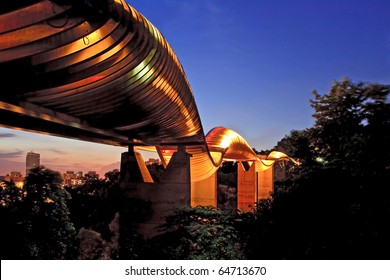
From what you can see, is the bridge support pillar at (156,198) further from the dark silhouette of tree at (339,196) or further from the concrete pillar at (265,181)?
the concrete pillar at (265,181)

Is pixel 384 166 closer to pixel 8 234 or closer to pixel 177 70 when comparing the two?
pixel 177 70

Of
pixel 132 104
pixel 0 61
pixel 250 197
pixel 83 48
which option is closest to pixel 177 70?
pixel 132 104

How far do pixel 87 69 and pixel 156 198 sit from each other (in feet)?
27.1

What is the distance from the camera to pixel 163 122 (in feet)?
31.8

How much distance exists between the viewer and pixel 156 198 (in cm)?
1280

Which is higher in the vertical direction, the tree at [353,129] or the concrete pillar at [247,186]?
the tree at [353,129]

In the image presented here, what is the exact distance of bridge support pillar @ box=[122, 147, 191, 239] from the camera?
12547 mm

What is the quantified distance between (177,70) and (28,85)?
2665 millimetres

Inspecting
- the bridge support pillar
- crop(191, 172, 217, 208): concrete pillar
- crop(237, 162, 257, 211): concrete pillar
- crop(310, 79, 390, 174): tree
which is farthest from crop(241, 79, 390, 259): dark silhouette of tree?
crop(237, 162, 257, 211): concrete pillar

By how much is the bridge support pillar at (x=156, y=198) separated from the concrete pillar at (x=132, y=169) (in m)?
0.38

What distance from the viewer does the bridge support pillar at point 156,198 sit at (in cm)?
1255

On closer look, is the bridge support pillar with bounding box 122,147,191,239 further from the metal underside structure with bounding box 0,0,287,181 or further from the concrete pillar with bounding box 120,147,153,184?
the metal underside structure with bounding box 0,0,287,181

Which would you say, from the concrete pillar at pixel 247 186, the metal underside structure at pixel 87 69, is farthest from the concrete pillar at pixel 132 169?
the concrete pillar at pixel 247 186

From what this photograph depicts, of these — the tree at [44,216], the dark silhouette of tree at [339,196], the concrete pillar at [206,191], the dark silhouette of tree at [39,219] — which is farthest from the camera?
the concrete pillar at [206,191]
